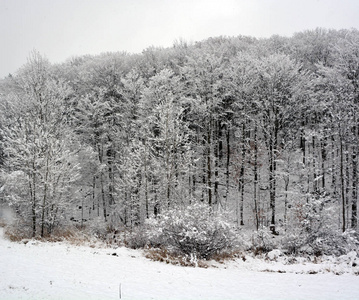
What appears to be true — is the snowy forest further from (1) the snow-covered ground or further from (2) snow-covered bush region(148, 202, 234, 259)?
(1) the snow-covered ground

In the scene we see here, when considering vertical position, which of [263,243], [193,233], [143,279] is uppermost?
[193,233]

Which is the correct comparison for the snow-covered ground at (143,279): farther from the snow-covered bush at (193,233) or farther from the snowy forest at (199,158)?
the snowy forest at (199,158)

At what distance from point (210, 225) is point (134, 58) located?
107 ft

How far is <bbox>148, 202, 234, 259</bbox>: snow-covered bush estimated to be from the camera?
12719mm

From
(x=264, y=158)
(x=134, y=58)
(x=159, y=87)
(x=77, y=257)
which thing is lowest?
(x=77, y=257)

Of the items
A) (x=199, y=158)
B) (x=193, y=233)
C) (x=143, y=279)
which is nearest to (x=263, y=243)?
(x=193, y=233)

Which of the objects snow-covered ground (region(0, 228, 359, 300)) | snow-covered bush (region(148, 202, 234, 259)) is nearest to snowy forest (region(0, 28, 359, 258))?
snow-covered bush (region(148, 202, 234, 259))

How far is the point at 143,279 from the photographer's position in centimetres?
877

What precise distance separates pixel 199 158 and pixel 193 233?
834 cm

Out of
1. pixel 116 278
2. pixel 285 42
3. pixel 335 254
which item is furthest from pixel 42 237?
pixel 285 42

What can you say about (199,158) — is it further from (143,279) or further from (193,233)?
(143,279)

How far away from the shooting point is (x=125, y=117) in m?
24.9

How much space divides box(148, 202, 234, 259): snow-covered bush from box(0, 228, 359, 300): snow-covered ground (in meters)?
1.35

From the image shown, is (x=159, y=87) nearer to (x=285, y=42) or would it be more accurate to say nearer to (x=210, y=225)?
(x=210, y=225)
